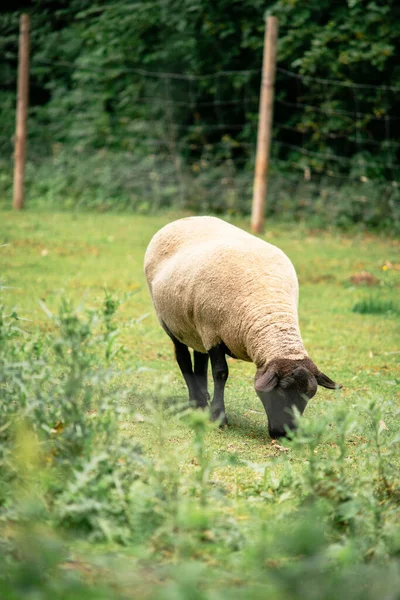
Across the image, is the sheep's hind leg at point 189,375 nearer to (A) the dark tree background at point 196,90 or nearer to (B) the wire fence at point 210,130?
(B) the wire fence at point 210,130

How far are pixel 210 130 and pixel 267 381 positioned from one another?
1329cm

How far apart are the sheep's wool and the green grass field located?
414mm

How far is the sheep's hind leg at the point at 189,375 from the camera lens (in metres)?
5.88

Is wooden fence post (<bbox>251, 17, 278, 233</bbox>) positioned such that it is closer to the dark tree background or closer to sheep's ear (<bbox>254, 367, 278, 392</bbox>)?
the dark tree background

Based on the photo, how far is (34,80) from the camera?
2177 cm

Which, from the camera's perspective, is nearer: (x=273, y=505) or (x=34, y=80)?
(x=273, y=505)

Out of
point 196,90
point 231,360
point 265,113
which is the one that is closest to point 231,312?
point 231,360

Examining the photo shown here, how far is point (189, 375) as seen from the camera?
6035 millimetres

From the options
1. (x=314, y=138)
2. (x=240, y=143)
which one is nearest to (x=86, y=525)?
(x=314, y=138)

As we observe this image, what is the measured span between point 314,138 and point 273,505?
13.0 metres

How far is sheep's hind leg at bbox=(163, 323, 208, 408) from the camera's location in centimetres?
588

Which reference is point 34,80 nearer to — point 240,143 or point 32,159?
point 32,159

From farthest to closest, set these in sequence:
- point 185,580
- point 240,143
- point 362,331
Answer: point 240,143, point 362,331, point 185,580

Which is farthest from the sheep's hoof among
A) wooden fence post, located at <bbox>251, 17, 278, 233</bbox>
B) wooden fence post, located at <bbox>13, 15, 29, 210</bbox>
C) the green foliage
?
wooden fence post, located at <bbox>13, 15, 29, 210</bbox>
